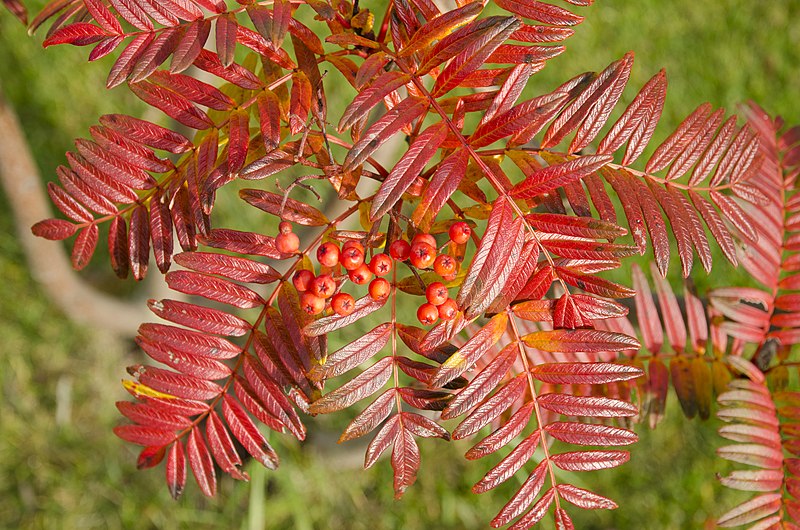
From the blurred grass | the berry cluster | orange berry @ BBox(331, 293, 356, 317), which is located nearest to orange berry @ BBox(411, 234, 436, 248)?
the berry cluster

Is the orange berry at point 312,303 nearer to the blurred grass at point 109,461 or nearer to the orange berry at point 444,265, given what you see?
the orange berry at point 444,265

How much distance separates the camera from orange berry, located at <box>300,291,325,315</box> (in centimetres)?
80

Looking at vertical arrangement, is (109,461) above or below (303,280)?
below

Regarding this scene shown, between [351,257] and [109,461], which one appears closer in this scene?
[351,257]

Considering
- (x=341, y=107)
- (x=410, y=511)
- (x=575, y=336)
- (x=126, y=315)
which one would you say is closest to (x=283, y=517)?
(x=410, y=511)

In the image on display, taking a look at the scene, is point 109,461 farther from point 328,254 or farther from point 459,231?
point 459,231

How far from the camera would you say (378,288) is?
805mm

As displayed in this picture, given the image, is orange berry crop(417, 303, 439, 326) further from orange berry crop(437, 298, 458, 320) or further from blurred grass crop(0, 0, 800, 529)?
blurred grass crop(0, 0, 800, 529)

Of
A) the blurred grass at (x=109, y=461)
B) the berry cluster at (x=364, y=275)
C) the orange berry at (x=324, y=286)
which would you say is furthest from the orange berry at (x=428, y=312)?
the blurred grass at (x=109, y=461)

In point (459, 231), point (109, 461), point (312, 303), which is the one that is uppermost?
point (459, 231)

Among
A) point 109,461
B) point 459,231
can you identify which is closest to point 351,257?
point 459,231

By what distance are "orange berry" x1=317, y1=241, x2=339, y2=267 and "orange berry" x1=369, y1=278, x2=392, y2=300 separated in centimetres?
5

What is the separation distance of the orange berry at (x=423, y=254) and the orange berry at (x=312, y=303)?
0.41ft

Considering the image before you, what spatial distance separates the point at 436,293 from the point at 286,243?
185 mm
